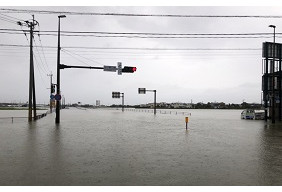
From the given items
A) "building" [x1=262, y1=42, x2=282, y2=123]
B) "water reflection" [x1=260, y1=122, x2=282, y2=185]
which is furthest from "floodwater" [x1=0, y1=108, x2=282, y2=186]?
"building" [x1=262, y1=42, x2=282, y2=123]

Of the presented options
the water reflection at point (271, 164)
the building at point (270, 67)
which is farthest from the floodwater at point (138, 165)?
the building at point (270, 67)

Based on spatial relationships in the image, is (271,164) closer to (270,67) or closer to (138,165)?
(138,165)

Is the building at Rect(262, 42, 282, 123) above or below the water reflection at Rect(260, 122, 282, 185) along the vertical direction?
above

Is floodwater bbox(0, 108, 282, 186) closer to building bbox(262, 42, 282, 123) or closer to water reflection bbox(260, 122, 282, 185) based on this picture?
water reflection bbox(260, 122, 282, 185)

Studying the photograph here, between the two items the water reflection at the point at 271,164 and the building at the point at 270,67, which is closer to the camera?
the water reflection at the point at 271,164

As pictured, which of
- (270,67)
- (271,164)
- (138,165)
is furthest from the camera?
(270,67)

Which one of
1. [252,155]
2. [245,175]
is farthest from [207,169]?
[252,155]

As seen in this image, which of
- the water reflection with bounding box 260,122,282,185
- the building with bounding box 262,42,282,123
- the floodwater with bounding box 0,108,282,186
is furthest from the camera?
the building with bounding box 262,42,282,123

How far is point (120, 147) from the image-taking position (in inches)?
424

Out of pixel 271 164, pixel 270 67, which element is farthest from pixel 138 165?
pixel 270 67

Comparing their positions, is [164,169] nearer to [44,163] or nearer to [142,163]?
[142,163]

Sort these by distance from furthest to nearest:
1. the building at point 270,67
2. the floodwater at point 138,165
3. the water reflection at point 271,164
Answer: the building at point 270,67 → the water reflection at point 271,164 → the floodwater at point 138,165

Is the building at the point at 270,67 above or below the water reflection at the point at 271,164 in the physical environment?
above

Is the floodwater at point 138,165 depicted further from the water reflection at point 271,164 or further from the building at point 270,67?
the building at point 270,67
